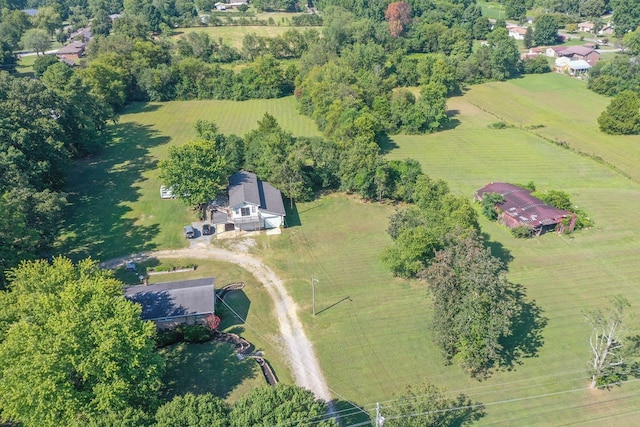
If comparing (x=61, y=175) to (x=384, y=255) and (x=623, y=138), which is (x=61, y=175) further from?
(x=623, y=138)

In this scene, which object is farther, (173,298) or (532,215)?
(532,215)

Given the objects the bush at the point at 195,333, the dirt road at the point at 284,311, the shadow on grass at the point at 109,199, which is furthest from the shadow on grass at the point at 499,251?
the shadow on grass at the point at 109,199

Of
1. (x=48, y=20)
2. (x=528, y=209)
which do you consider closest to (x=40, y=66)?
(x=48, y=20)

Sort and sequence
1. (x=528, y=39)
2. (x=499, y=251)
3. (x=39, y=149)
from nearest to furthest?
(x=499, y=251) < (x=39, y=149) < (x=528, y=39)

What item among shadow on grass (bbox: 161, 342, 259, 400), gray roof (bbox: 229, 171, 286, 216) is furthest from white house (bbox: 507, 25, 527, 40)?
shadow on grass (bbox: 161, 342, 259, 400)

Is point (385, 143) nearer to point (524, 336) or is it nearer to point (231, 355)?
point (524, 336)

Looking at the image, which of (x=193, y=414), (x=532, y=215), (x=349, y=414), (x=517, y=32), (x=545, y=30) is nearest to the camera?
(x=193, y=414)

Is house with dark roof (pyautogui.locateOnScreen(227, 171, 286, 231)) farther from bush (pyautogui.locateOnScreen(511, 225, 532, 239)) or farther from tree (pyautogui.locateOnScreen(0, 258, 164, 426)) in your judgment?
bush (pyautogui.locateOnScreen(511, 225, 532, 239))
